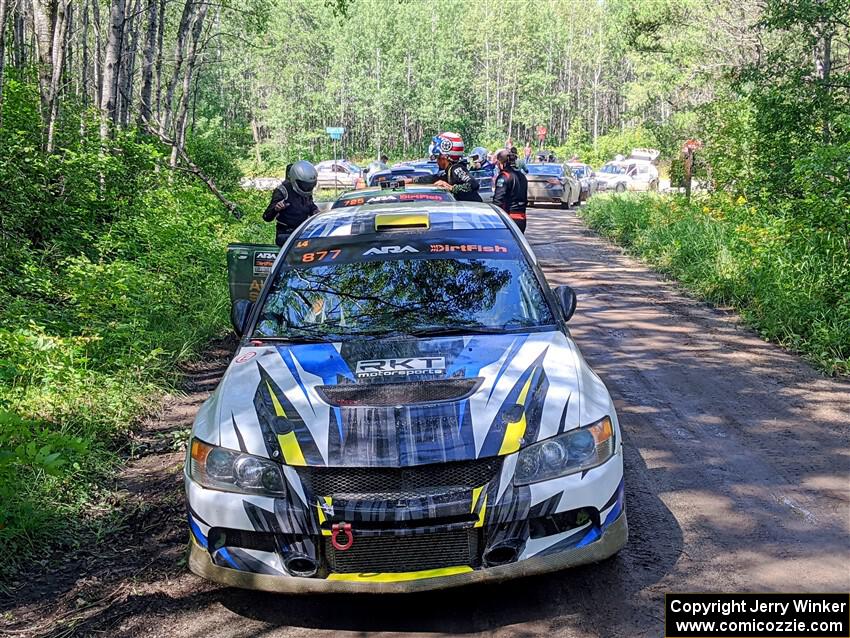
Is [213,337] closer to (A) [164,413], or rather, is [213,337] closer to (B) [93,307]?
(B) [93,307]

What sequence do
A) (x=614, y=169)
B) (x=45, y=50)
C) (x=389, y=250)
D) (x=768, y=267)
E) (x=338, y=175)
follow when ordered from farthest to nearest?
(x=338, y=175) < (x=614, y=169) < (x=45, y=50) < (x=768, y=267) < (x=389, y=250)

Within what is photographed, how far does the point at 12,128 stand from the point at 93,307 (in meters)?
4.28

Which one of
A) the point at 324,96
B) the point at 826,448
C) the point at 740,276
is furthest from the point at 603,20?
the point at 826,448

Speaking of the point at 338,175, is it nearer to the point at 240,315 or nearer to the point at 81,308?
the point at 81,308

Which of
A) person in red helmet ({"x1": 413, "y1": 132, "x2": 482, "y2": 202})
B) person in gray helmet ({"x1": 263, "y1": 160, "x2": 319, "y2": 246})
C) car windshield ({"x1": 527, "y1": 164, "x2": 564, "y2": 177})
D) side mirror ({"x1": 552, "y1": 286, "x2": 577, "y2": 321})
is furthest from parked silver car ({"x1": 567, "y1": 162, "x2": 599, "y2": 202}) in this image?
side mirror ({"x1": 552, "y1": 286, "x2": 577, "y2": 321})

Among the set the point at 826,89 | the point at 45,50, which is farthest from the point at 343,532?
the point at 826,89

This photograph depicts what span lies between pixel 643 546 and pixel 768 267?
7.75m

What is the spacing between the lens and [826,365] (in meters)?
8.52

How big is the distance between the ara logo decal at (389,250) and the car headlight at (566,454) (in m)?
1.91

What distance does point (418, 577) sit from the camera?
12.5 feet

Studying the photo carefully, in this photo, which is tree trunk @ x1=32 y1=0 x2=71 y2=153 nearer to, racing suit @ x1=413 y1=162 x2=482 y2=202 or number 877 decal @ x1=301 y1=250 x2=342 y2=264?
racing suit @ x1=413 y1=162 x2=482 y2=202

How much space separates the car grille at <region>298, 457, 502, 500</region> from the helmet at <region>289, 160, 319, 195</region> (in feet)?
23.5

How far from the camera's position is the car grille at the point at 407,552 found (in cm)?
380

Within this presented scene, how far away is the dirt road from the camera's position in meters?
4.07
